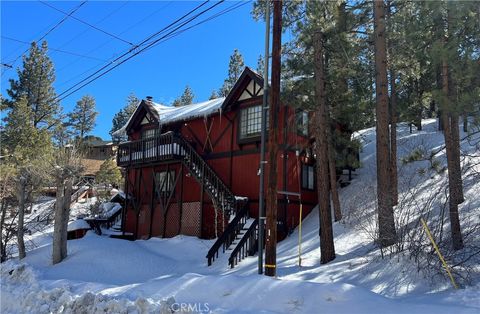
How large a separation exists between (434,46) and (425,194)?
996 cm

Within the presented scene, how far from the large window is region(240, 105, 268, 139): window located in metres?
1.83

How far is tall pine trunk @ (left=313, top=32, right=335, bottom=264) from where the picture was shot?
13188mm

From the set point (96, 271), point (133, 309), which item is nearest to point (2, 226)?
point (96, 271)

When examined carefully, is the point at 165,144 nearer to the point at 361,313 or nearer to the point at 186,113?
the point at 186,113

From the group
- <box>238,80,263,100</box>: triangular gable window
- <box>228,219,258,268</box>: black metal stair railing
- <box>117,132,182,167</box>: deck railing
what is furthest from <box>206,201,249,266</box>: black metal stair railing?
<box>238,80,263,100</box>: triangular gable window

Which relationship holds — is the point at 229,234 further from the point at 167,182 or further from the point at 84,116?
the point at 84,116

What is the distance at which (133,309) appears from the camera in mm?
7676

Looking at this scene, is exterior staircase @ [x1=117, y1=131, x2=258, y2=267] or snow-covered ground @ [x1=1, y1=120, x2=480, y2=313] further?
exterior staircase @ [x1=117, y1=131, x2=258, y2=267]

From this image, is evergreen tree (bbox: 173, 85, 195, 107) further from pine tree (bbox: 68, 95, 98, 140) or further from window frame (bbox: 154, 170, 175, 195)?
window frame (bbox: 154, 170, 175, 195)

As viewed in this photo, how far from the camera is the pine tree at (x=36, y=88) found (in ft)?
153

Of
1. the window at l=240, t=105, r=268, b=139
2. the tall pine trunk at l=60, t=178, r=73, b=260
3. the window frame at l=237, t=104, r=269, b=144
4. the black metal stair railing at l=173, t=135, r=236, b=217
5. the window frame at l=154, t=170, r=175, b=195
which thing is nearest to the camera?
the tall pine trunk at l=60, t=178, r=73, b=260

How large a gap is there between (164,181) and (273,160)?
48.6 feet

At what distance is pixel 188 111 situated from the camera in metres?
24.2

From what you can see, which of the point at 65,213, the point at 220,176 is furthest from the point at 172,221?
the point at 65,213
